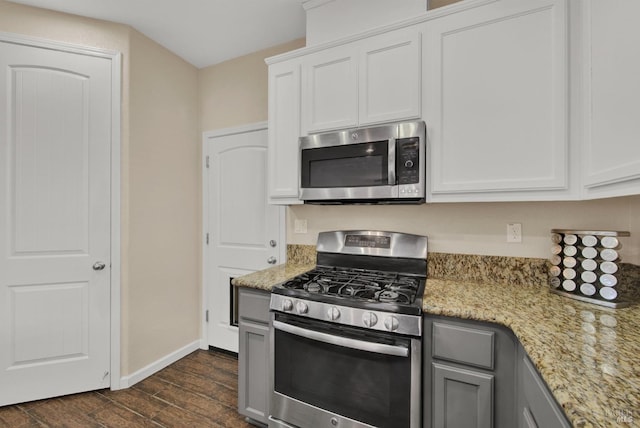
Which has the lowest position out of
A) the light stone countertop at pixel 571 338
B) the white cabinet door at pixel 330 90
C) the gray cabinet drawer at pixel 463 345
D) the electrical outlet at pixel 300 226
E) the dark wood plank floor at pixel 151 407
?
the dark wood plank floor at pixel 151 407

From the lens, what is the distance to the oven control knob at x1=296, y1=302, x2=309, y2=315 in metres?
1.49

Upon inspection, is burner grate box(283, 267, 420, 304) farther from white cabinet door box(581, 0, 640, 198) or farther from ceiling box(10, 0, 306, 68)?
ceiling box(10, 0, 306, 68)

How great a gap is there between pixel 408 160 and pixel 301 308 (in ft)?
3.23

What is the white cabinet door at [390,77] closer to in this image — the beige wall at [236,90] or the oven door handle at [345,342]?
the beige wall at [236,90]

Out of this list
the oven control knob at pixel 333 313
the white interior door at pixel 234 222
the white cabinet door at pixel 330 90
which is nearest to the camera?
the oven control knob at pixel 333 313

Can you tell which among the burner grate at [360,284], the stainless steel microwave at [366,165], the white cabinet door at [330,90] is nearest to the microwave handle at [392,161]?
the stainless steel microwave at [366,165]

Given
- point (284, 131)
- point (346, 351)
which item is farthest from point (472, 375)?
point (284, 131)

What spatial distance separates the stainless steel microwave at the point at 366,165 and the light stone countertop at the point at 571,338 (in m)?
0.59

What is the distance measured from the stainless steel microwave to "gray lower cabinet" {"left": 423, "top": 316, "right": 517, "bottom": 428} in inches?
27.2

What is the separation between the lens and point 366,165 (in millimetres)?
1699

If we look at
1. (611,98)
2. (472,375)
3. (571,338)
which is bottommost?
(472,375)

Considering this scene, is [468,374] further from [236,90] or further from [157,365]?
[236,90]

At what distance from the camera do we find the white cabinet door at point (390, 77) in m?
1.60

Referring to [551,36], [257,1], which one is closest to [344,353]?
[551,36]
